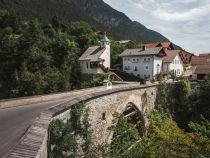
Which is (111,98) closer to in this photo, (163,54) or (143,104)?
(143,104)

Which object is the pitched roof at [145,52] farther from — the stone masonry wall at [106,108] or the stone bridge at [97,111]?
the stone masonry wall at [106,108]

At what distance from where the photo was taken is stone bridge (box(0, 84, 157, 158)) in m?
6.64

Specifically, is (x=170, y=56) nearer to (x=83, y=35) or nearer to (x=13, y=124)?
(x=83, y=35)

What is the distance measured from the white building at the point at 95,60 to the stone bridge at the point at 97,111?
29401 mm

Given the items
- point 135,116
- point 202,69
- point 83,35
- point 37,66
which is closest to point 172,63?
point 202,69

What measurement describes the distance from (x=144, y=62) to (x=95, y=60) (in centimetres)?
869

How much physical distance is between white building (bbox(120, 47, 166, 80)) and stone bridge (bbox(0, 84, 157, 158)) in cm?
2943

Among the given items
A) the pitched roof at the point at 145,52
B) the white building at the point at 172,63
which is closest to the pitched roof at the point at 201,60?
the white building at the point at 172,63

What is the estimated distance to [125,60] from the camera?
59.4 metres

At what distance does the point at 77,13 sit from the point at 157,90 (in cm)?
11646

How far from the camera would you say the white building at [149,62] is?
55.1 metres

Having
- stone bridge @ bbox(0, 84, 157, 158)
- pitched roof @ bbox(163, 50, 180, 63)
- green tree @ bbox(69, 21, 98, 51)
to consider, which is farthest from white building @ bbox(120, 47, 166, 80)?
stone bridge @ bbox(0, 84, 157, 158)

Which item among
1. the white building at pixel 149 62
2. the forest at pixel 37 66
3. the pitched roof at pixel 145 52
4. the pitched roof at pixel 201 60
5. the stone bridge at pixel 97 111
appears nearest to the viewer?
the stone bridge at pixel 97 111

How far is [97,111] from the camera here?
15.1 metres
